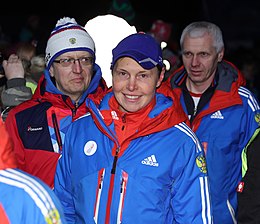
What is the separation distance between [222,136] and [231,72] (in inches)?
23.8

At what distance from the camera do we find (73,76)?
456cm

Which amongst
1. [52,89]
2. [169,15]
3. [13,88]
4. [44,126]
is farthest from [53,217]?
[169,15]

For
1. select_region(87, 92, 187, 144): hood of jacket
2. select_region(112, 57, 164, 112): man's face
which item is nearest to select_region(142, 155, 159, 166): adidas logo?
select_region(87, 92, 187, 144): hood of jacket

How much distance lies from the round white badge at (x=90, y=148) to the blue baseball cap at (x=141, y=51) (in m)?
0.43

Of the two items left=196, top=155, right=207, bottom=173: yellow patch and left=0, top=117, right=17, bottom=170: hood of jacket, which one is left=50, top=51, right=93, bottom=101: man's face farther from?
left=0, top=117, right=17, bottom=170: hood of jacket

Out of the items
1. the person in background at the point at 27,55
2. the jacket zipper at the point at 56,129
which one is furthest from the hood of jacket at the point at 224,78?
the jacket zipper at the point at 56,129

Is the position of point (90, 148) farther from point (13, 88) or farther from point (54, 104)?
point (13, 88)

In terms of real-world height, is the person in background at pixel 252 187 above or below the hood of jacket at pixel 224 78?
below

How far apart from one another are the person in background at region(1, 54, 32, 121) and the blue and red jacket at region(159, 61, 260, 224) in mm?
1105

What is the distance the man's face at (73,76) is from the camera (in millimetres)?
4562

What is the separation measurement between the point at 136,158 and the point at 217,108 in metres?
1.56

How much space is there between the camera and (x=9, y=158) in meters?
2.53

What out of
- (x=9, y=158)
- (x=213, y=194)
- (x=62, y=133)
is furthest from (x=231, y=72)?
(x=9, y=158)

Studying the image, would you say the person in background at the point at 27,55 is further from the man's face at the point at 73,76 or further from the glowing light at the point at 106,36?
the man's face at the point at 73,76
